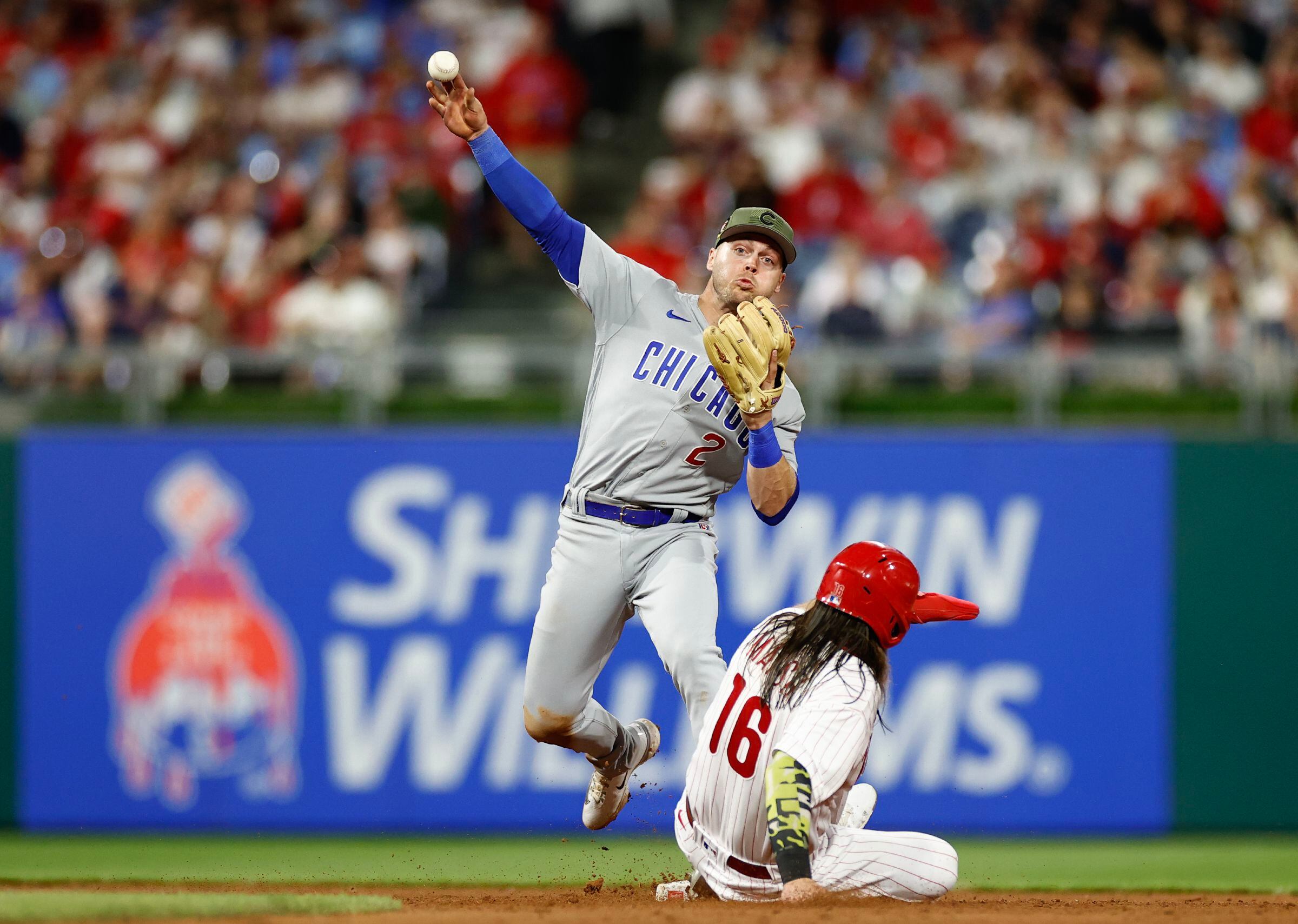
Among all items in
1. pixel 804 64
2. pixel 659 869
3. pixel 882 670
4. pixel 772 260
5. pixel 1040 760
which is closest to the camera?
pixel 882 670

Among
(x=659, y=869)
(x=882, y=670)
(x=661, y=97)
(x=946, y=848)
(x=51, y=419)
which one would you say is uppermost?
(x=661, y=97)

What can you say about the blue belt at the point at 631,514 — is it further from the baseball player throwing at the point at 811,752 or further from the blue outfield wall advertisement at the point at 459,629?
the blue outfield wall advertisement at the point at 459,629

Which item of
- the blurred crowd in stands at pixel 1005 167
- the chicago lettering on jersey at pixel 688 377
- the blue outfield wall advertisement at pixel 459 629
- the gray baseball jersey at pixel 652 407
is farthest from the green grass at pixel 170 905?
the blurred crowd in stands at pixel 1005 167

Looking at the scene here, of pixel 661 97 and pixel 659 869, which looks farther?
pixel 661 97

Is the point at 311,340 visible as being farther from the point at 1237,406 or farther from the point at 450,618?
the point at 1237,406

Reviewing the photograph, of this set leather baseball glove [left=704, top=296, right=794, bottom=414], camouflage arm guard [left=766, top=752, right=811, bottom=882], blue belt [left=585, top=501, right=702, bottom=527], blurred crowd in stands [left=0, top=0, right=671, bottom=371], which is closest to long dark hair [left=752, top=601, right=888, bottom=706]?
camouflage arm guard [left=766, top=752, right=811, bottom=882]

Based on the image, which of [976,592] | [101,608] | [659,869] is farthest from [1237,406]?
[101,608]
